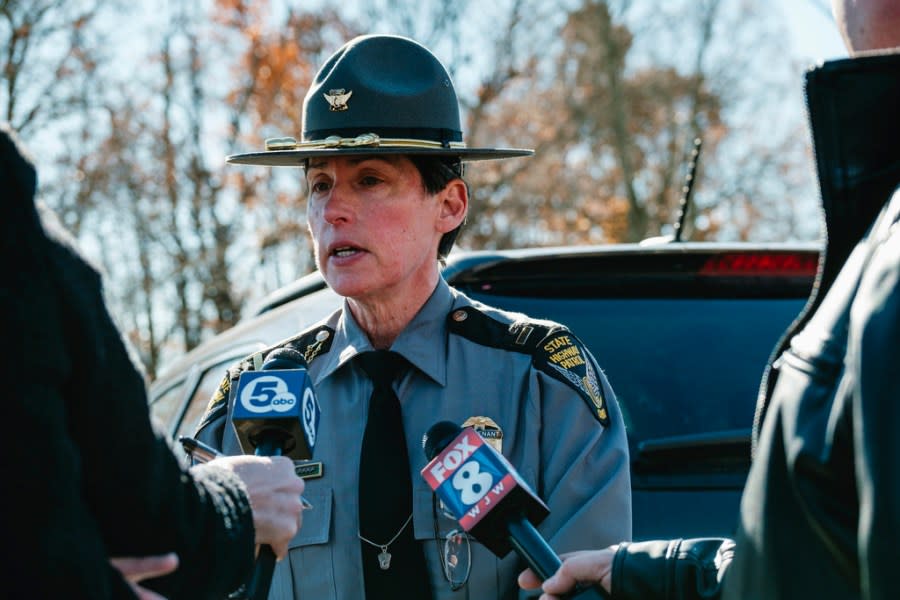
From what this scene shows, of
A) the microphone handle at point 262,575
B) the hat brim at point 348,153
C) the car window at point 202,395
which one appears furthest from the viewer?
the car window at point 202,395

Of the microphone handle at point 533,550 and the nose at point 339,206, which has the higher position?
the nose at point 339,206

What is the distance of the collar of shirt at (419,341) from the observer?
3080mm

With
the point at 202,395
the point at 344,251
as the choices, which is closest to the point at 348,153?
the point at 344,251

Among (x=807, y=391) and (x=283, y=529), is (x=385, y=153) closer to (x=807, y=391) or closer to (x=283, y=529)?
(x=283, y=529)

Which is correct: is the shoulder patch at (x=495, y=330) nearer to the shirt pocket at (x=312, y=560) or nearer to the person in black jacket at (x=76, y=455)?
the shirt pocket at (x=312, y=560)

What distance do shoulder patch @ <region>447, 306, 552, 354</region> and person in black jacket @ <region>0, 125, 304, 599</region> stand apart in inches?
47.5

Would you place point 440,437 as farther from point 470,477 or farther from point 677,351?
point 677,351

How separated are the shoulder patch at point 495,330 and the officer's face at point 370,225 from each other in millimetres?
155

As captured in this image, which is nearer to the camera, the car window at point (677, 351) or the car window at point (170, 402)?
the car window at point (677, 351)

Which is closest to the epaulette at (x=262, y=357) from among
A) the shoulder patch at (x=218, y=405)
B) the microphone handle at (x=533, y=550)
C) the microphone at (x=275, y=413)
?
the shoulder patch at (x=218, y=405)

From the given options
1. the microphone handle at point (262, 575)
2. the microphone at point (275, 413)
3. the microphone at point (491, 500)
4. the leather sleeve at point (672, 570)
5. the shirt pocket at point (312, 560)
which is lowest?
the shirt pocket at point (312, 560)

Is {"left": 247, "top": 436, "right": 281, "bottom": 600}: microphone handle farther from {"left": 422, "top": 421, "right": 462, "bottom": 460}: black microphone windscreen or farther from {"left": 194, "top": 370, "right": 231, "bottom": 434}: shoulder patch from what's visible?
{"left": 194, "top": 370, "right": 231, "bottom": 434}: shoulder patch

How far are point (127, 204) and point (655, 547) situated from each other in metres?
20.9

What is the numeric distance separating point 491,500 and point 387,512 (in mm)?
683
